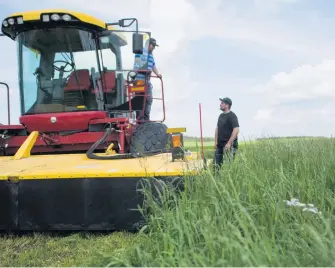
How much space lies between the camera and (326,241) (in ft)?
8.12

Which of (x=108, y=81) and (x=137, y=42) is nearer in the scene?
(x=137, y=42)

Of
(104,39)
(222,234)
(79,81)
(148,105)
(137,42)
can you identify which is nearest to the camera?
(222,234)

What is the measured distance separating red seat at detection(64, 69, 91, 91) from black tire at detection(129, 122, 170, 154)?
3.22 feet

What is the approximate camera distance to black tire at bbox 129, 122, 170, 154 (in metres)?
6.01

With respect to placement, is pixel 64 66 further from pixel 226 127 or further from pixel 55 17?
pixel 226 127

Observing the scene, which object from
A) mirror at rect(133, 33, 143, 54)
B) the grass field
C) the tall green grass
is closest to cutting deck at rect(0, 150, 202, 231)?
the grass field

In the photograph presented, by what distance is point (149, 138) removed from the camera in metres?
6.15

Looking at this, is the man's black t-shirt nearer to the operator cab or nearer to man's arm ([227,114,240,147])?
man's arm ([227,114,240,147])

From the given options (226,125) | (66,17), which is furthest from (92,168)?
(226,125)

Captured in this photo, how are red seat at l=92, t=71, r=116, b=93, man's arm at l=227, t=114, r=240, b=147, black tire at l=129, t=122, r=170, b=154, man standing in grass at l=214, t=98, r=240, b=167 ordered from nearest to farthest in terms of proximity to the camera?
black tire at l=129, t=122, r=170, b=154 < red seat at l=92, t=71, r=116, b=93 < man's arm at l=227, t=114, r=240, b=147 < man standing in grass at l=214, t=98, r=240, b=167

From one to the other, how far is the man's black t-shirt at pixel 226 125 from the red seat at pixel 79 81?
2310 mm

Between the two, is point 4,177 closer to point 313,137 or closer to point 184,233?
point 184,233

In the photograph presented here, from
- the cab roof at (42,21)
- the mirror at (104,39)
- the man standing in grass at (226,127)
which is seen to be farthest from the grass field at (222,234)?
the cab roof at (42,21)

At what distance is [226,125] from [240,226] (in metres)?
4.55
